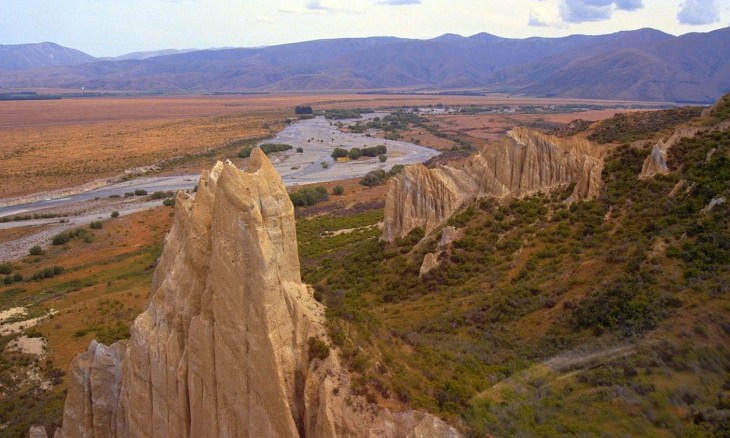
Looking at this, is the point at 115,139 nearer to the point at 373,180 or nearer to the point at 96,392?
the point at 373,180

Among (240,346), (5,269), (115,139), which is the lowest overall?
(115,139)

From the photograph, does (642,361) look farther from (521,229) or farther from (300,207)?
(300,207)

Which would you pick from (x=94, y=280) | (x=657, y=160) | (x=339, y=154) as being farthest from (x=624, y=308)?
(x=339, y=154)

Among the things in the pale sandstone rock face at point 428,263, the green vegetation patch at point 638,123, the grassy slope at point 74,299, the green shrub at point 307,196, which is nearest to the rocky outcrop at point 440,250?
the pale sandstone rock face at point 428,263

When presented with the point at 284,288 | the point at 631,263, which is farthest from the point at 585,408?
the point at 631,263

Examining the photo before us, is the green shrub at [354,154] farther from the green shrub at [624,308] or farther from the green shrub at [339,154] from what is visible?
the green shrub at [624,308]

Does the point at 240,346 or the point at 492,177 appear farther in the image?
the point at 492,177

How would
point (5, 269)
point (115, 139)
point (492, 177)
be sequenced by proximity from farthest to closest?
point (115, 139) → point (5, 269) → point (492, 177)

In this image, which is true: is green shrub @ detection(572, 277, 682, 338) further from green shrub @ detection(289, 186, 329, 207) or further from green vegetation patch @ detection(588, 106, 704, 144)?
green shrub @ detection(289, 186, 329, 207)
